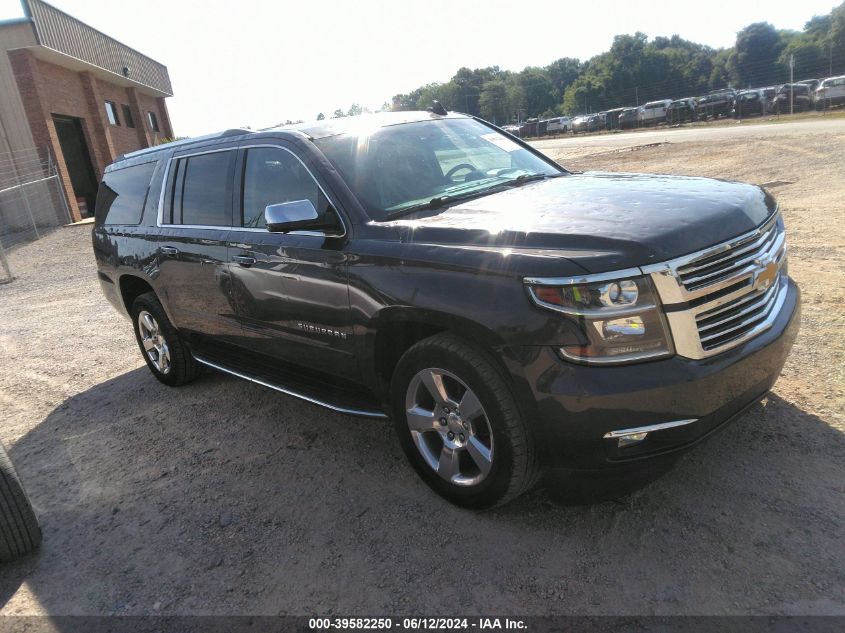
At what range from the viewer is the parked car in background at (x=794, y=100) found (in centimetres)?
3738

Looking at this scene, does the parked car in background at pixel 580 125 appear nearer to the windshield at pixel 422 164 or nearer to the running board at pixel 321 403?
the windshield at pixel 422 164

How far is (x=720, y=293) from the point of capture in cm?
265

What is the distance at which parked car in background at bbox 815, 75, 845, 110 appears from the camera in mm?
35594

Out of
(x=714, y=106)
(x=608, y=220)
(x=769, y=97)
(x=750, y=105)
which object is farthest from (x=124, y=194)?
(x=714, y=106)

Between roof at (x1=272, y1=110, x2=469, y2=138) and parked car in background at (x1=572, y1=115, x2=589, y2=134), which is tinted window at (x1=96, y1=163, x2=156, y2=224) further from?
parked car in background at (x1=572, y1=115, x2=589, y2=134)

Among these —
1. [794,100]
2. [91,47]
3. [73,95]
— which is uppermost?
[91,47]

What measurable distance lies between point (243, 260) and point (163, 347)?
1.82 metres

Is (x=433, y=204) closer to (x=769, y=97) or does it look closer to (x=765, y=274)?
(x=765, y=274)

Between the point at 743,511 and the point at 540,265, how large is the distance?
1.50 metres

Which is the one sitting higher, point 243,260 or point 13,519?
point 243,260

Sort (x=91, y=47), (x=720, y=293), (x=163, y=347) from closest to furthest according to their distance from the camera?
1. (x=720, y=293)
2. (x=163, y=347)
3. (x=91, y=47)

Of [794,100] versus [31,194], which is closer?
[31,194]

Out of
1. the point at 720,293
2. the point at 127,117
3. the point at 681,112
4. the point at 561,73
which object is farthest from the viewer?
the point at 561,73

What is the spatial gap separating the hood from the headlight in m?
0.09
